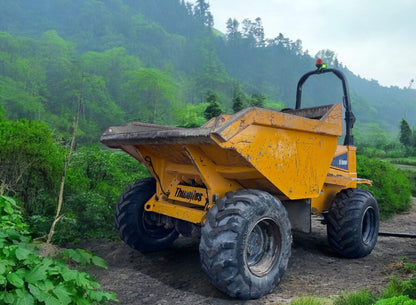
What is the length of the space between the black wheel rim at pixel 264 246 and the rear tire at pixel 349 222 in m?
1.35

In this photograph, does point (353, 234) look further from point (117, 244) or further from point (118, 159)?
point (118, 159)

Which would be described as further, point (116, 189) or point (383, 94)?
point (383, 94)

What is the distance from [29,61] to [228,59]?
57.4 m

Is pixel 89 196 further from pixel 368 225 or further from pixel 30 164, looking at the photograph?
pixel 368 225

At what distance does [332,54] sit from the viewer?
114 meters

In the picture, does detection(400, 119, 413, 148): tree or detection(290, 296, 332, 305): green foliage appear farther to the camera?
detection(400, 119, 413, 148): tree

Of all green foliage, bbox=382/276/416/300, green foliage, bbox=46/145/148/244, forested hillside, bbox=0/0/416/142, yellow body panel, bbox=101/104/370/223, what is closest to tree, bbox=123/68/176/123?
forested hillside, bbox=0/0/416/142

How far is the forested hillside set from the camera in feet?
164

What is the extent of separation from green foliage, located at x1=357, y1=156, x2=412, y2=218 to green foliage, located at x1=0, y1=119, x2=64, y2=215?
7.01 m

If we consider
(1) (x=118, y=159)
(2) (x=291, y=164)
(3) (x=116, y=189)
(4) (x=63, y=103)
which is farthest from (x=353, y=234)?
(4) (x=63, y=103)

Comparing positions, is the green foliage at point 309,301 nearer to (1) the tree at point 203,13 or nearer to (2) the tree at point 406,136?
(2) the tree at point 406,136

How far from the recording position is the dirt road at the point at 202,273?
3.30 meters

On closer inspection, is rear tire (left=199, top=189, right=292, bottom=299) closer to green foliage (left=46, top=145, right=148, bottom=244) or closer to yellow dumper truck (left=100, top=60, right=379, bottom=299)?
yellow dumper truck (left=100, top=60, right=379, bottom=299)

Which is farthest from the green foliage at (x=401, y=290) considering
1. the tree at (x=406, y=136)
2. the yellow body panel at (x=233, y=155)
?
the tree at (x=406, y=136)
